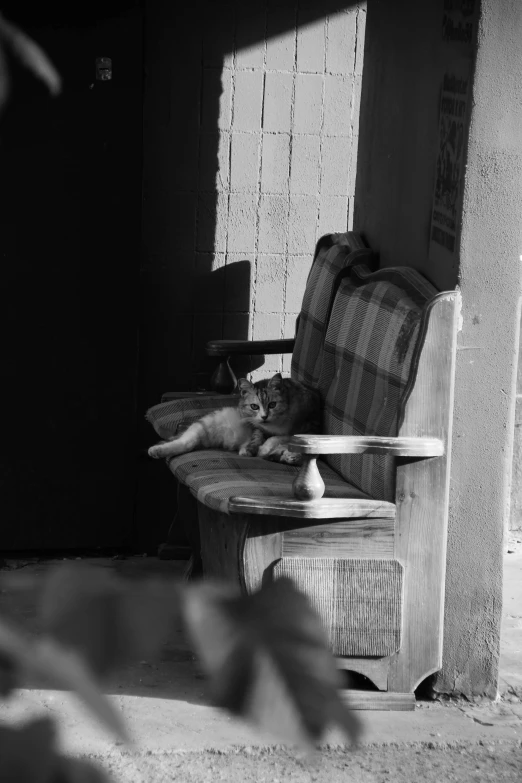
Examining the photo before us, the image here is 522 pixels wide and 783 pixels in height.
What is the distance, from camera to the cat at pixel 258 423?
13.5 ft

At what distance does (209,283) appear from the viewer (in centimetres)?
481

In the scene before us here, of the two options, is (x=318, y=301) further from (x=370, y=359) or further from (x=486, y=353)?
(x=486, y=353)

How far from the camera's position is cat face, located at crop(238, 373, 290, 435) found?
4.11 m

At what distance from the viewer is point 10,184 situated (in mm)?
4418

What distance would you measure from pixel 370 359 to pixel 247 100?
5.01 ft

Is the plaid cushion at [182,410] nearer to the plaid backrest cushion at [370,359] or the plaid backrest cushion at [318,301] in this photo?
the plaid backrest cushion at [318,301]

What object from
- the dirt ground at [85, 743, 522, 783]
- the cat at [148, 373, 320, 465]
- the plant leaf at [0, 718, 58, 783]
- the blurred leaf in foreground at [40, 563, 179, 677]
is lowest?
the dirt ground at [85, 743, 522, 783]

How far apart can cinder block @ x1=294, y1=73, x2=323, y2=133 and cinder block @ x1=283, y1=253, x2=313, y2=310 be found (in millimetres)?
561

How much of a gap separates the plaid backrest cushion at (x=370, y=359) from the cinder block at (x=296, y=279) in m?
0.59

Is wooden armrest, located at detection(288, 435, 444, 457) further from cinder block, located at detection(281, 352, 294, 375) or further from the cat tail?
cinder block, located at detection(281, 352, 294, 375)

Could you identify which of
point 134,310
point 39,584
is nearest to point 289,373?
point 134,310

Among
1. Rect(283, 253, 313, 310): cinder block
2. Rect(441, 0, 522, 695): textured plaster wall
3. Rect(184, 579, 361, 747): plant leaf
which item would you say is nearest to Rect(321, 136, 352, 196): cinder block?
Rect(283, 253, 313, 310): cinder block

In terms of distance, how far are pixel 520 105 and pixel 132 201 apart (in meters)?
1.84

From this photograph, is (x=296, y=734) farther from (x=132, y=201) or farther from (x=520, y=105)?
(x=132, y=201)
